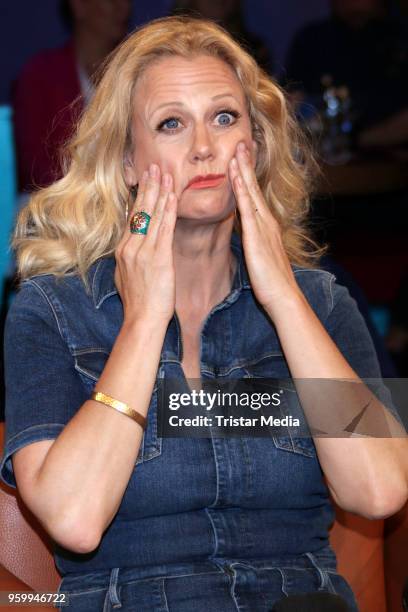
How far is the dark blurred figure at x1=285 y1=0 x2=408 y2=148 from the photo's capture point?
4.58m

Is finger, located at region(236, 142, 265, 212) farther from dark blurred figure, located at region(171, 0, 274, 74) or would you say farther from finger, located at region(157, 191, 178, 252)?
dark blurred figure, located at region(171, 0, 274, 74)

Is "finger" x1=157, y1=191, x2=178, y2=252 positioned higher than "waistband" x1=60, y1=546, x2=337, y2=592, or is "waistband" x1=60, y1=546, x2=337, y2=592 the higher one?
"finger" x1=157, y1=191, x2=178, y2=252

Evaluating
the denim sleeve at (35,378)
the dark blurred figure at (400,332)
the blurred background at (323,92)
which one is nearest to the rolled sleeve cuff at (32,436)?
the denim sleeve at (35,378)

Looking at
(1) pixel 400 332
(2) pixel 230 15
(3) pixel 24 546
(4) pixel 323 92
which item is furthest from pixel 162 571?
(2) pixel 230 15

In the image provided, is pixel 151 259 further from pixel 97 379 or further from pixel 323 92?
pixel 323 92

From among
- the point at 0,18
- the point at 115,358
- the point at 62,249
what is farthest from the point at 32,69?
the point at 115,358

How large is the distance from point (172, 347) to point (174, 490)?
0.91 ft

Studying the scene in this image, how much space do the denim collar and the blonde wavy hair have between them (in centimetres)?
2

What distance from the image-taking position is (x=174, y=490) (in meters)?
1.73

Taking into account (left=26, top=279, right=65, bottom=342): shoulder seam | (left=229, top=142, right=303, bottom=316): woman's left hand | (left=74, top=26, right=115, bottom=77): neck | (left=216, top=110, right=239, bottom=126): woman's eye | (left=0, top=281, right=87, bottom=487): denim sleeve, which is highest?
(left=216, top=110, right=239, bottom=126): woman's eye

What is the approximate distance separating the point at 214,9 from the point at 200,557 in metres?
3.26

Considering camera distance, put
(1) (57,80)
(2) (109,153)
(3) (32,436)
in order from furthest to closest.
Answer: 1. (1) (57,80)
2. (2) (109,153)
3. (3) (32,436)

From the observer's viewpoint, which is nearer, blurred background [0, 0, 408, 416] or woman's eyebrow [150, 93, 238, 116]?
woman's eyebrow [150, 93, 238, 116]

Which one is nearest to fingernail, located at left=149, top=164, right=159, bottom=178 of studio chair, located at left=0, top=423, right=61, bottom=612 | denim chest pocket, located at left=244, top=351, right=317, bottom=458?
denim chest pocket, located at left=244, top=351, right=317, bottom=458
